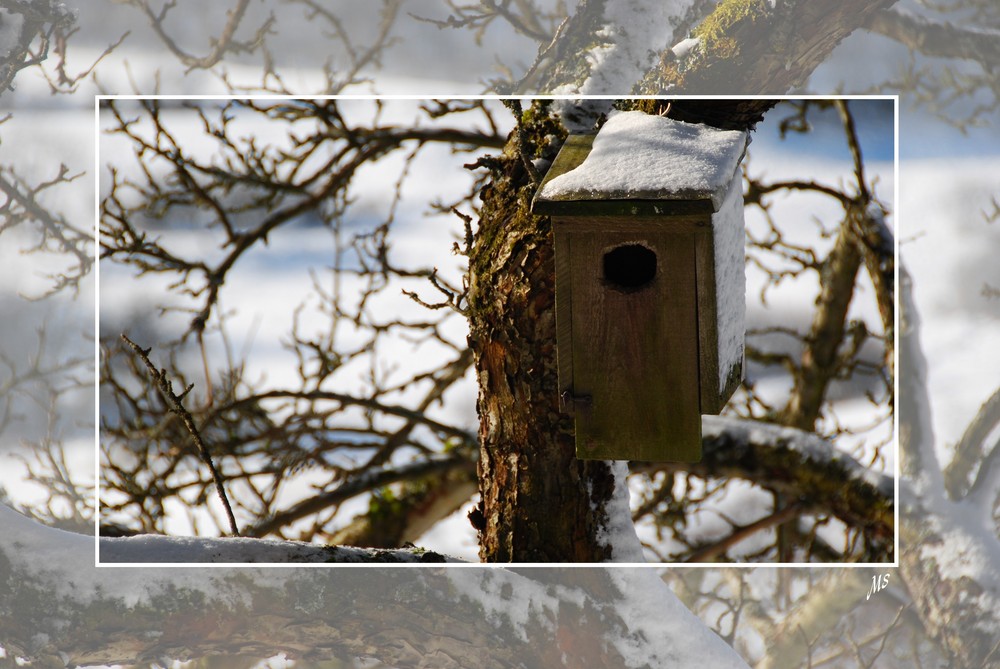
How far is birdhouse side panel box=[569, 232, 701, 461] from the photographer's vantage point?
1.37 meters

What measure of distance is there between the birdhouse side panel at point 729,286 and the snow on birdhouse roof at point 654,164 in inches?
2.5

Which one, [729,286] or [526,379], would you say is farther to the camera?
[526,379]

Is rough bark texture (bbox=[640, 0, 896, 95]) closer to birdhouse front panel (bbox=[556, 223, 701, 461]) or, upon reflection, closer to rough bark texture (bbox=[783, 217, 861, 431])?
birdhouse front panel (bbox=[556, 223, 701, 461])

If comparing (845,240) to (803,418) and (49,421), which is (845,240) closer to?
(803,418)

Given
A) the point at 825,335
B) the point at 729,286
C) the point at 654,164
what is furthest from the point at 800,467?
the point at 654,164

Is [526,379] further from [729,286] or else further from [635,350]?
[729,286]

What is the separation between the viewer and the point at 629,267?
4.89 feet

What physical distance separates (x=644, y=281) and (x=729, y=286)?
6.0 inches

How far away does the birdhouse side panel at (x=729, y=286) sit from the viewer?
1371mm

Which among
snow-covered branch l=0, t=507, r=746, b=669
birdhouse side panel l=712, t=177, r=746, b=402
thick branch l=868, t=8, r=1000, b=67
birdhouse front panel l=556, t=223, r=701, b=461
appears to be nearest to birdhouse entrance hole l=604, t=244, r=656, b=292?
birdhouse front panel l=556, t=223, r=701, b=461

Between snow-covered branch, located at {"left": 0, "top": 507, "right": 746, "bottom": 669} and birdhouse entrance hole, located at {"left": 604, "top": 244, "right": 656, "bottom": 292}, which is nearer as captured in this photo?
birdhouse entrance hole, located at {"left": 604, "top": 244, "right": 656, "bottom": 292}

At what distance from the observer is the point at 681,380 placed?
1403mm

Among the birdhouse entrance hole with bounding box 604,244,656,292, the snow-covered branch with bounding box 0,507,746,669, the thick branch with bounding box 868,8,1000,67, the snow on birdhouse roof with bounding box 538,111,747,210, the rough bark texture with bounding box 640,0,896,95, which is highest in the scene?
the thick branch with bounding box 868,8,1000,67

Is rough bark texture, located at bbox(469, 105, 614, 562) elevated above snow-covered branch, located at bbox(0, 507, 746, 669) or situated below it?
above
